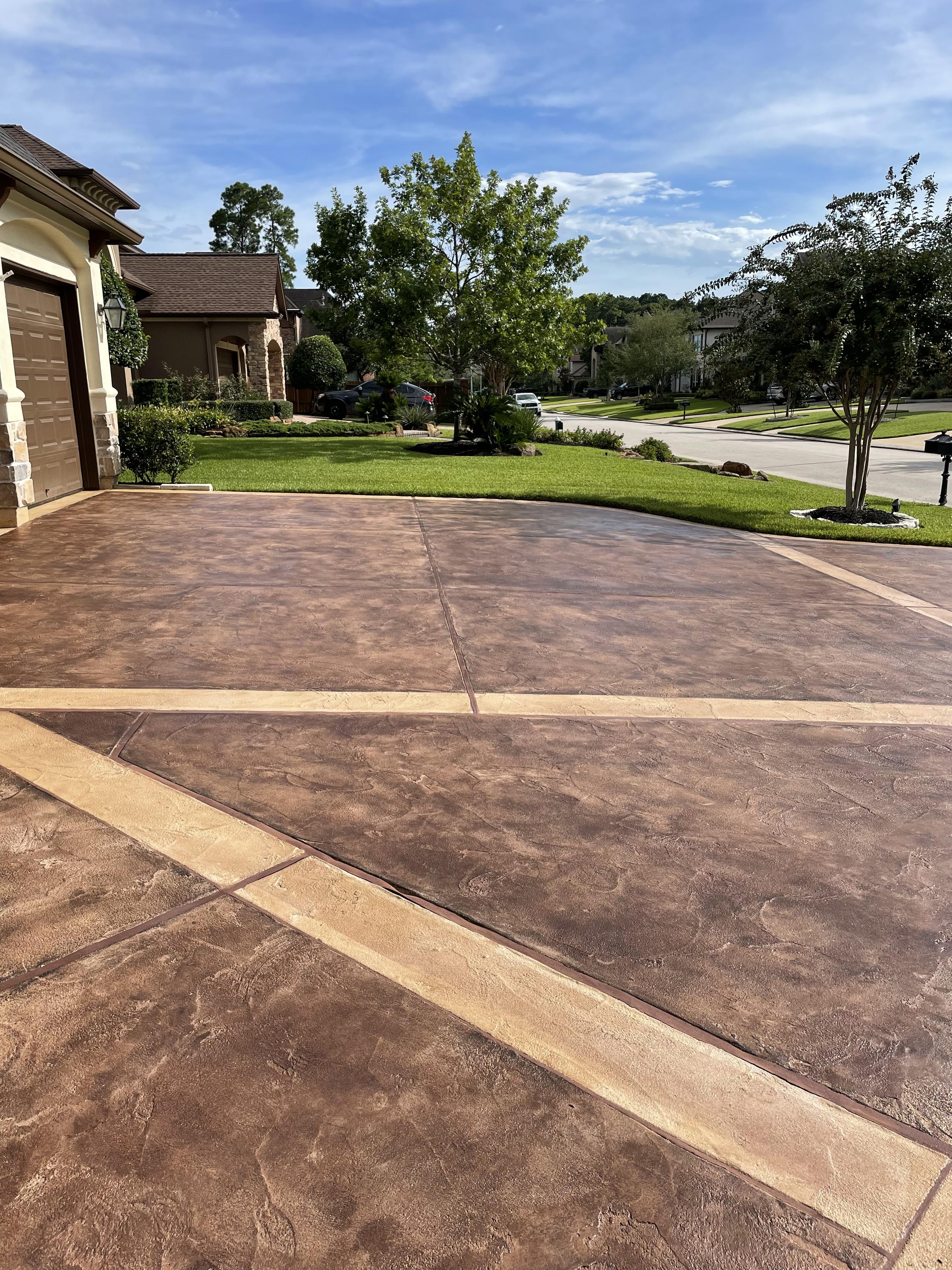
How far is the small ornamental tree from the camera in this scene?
41.2 m

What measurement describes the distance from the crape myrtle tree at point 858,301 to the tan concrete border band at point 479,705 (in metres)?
8.05

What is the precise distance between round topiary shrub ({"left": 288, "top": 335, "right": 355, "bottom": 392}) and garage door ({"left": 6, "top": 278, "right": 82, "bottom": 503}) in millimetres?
29454

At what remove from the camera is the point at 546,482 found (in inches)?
693

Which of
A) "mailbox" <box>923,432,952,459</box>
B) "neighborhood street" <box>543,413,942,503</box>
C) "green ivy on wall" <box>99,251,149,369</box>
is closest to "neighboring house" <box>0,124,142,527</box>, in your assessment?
"green ivy on wall" <box>99,251,149,369</box>

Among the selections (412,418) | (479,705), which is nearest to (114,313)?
(479,705)

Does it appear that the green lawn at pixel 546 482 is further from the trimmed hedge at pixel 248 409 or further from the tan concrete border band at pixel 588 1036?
the tan concrete border band at pixel 588 1036

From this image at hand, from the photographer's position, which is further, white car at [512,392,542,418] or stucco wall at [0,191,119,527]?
white car at [512,392,542,418]

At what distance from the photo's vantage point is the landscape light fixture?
12930 mm

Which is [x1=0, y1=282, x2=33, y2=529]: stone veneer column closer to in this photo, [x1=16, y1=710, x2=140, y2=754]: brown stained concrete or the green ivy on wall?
[x1=16, y1=710, x2=140, y2=754]: brown stained concrete

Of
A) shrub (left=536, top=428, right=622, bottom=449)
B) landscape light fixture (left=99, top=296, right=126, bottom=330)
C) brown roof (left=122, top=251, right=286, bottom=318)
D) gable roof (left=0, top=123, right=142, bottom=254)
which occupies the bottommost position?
shrub (left=536, top=428, right=622, bottom=449)

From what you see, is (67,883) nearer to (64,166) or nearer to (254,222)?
(64,166)

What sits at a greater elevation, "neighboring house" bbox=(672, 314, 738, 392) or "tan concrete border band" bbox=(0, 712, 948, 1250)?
"neighboring house" bbox=(672, 314, 738, 392)

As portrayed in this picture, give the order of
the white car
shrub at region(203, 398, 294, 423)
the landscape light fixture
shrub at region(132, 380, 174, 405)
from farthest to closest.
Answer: the white car → shrub at region(203, 398, 294, 423) → shrub at region(132, 380, 174, 405) → the landscape light fixture

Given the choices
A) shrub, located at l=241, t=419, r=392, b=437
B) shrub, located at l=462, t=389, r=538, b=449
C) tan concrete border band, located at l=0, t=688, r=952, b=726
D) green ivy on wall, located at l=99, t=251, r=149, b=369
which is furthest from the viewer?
shrub, located at l=241, t=419, r=392, b=437
